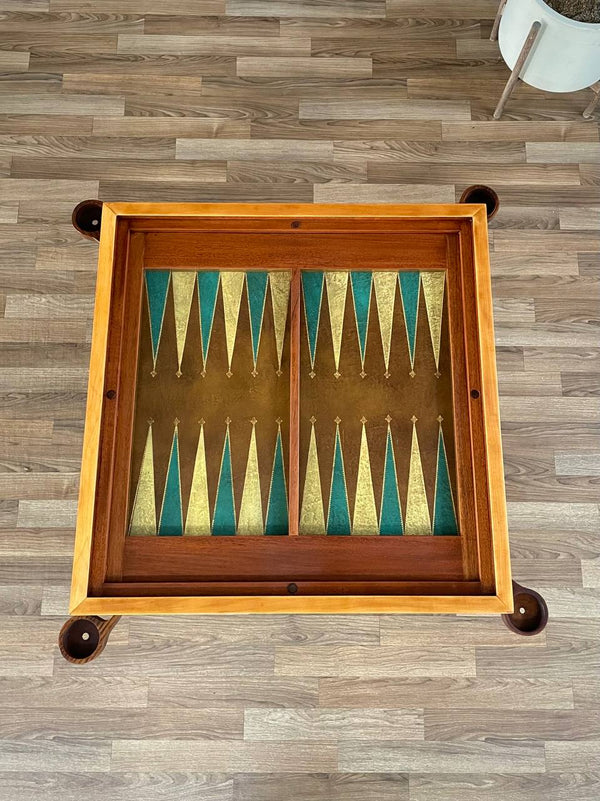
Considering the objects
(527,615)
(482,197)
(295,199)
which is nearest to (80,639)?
(527,615)

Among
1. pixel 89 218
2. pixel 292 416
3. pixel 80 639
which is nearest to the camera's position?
pixel 80 639

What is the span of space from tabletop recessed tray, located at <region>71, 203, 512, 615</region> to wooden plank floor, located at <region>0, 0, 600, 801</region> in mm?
634

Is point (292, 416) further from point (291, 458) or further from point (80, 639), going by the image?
point (80, 639)

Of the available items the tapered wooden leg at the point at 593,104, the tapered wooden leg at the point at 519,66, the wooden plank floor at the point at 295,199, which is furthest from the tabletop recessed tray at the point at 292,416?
the tapered wooden leg at the point at 593,104

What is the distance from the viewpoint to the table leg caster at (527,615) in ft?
5.11

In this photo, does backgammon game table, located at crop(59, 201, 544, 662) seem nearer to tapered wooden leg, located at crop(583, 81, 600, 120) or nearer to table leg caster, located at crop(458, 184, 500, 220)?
table leg caster, located at crop(458, 184, 500, 220)

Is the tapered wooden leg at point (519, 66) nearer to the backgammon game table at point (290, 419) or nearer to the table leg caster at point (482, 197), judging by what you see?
the table leg caster at point (482, 197)

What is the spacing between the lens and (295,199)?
7.87 ft

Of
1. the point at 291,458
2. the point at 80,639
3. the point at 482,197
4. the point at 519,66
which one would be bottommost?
the point at 80,639

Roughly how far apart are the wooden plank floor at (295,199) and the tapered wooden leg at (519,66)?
75 mm

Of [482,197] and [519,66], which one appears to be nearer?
[482,197]

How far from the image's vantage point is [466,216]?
1.72 m

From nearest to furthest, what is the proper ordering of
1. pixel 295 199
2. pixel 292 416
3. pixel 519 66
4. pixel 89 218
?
pixel 292 416, pixel 89 218, pixel 519 66, pixel 295 199

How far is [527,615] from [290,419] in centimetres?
76
